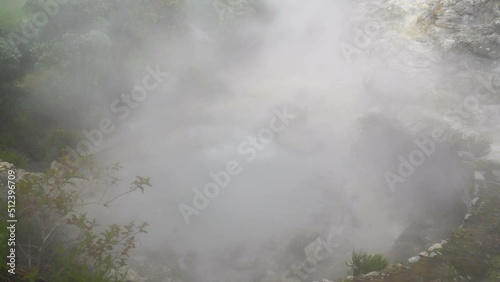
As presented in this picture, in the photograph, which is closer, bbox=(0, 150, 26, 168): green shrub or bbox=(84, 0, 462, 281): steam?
bbox=(0, 150, 26, 168): green shrub

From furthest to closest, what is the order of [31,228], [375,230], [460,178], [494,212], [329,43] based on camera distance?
[329,43], [375,230], [460,178], [494,212], [31,228]

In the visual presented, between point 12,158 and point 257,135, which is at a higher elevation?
point 257,135

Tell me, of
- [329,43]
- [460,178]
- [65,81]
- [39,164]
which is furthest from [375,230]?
[329,43]

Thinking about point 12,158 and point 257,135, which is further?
point 257,135

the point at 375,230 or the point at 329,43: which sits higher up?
the point at 329,43

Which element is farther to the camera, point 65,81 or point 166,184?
point 65,81

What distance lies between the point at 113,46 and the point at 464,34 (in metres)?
12.8

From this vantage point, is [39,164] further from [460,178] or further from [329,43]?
[329,43]

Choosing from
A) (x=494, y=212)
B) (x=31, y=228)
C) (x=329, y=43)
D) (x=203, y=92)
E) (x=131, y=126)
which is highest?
(x=329, y=43)

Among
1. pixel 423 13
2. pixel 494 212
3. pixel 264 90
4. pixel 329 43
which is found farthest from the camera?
pixel 329 43

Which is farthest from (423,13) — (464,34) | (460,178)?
(460,178)

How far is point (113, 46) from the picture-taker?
1220 cm

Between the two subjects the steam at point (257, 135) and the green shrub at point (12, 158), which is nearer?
the green shrub at point (12, 158)

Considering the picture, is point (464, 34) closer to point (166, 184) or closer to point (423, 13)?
point (423, 13)
